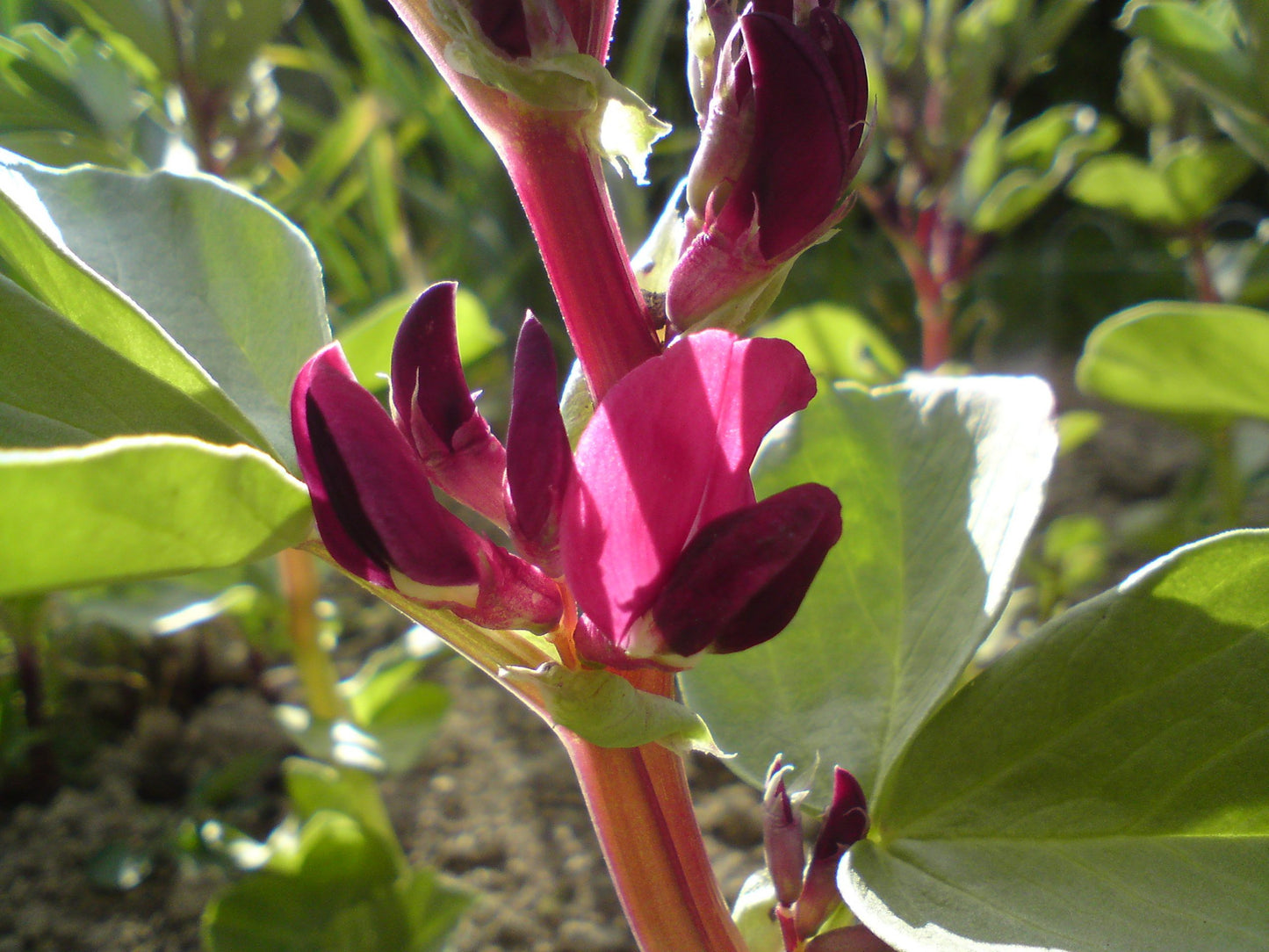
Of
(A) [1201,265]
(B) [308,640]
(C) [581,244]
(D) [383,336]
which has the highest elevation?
(C) [581,244]

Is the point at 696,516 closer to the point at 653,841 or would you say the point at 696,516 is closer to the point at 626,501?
the point at 626,501

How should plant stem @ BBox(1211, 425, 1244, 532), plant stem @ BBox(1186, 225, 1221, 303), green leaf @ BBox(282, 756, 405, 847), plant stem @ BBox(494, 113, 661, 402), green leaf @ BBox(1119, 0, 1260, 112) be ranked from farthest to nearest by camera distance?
plant stem @ BBox(1186, 225, 1221, 303)
plant stem @ BBox(1211, 425, 1244, 532)
green leaf @ BBox(282, 756, 405, 847)
green leaf @ BBox(1119, 0, 1260, 112)
plant stem @ BBox(494, 113, 661, 402)

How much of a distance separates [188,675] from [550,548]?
2.98 ft

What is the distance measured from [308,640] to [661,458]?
0.66m

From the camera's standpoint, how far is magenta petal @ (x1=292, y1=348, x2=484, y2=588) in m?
0.28

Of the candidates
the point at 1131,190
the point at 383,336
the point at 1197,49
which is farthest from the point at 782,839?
the point at 1131,190

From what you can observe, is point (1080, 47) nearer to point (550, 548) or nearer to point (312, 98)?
point (312, 98)

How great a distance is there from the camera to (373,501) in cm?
28

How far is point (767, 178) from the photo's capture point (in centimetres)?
30

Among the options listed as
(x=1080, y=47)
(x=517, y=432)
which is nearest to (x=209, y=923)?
(x=517, y=432)

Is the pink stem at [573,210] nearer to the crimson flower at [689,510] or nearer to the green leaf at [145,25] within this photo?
the crimson flower at [689,510]

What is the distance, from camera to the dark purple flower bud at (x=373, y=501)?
28 centimetres

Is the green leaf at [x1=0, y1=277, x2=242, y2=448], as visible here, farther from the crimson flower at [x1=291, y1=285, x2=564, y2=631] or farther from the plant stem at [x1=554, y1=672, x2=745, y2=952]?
the plant stem at [x1=554, y1=672, x2=745, y2=952]

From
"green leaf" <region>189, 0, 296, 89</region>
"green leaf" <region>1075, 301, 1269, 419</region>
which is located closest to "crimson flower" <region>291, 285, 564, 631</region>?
"green leaf" <region>1075, 301, 1269, 419</region>
